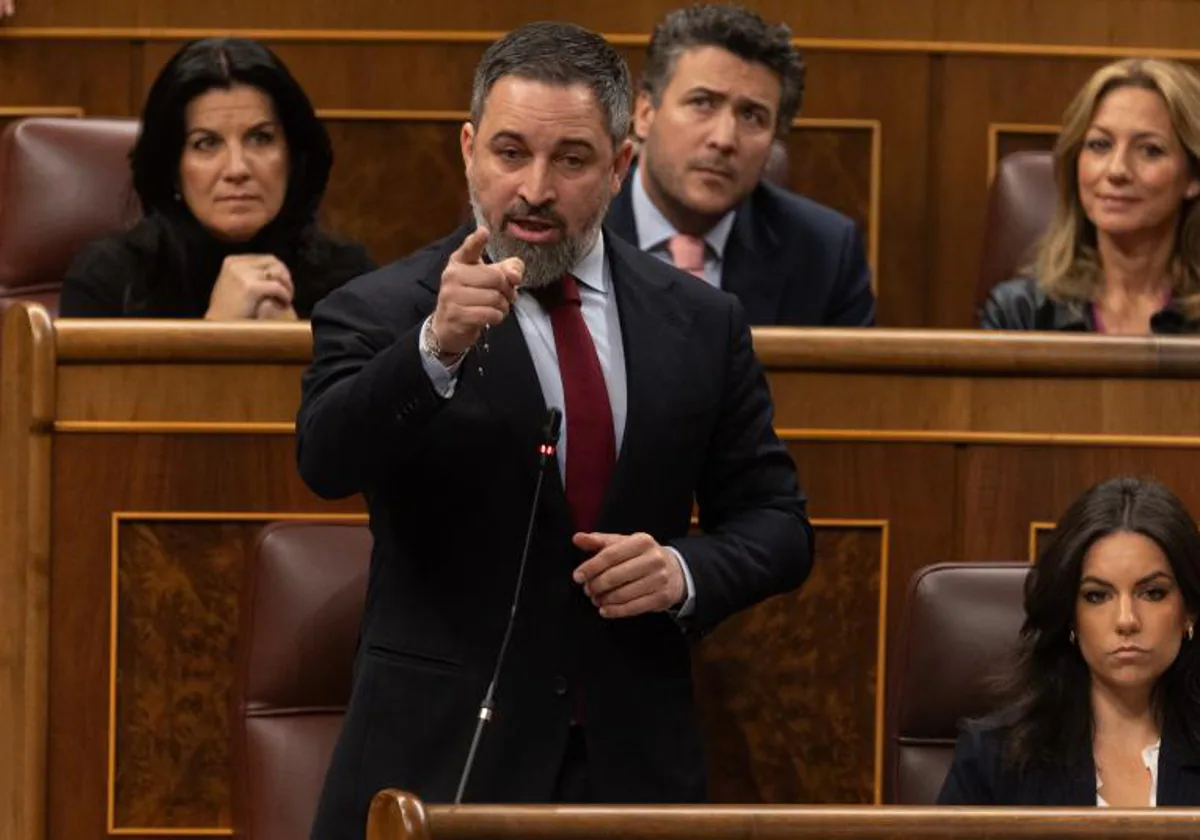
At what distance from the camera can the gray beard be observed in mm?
898

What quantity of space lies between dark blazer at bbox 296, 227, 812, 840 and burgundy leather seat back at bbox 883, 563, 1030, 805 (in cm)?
21

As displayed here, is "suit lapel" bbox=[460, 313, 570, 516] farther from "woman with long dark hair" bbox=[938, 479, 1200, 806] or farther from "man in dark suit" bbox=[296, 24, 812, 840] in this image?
"woman with long dark hair" bbox=[938, 479, 1200, 806]

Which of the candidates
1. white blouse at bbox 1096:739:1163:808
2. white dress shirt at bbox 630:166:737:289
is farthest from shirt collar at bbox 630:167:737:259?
white blouse at bbox 1096:739:1163:808

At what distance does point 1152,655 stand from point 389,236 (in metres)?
0.78

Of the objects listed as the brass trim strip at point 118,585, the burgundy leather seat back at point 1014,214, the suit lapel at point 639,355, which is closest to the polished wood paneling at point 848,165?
the burgundy leather seat back at point 1014,214

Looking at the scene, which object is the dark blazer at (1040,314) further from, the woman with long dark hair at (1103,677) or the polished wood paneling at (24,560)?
the polished wood paneling at (24,560)

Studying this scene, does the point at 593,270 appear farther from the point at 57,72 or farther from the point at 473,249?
the point at 57,72

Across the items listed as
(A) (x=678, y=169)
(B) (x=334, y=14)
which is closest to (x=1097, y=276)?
(A) (x=678, y=169)

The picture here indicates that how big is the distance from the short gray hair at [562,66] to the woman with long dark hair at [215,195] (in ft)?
1.47

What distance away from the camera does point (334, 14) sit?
169 cm

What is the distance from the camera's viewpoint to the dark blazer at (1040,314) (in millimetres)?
1393

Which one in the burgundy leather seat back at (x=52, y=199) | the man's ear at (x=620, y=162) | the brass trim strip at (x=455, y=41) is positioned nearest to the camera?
the man's ear at (x=620, y=162)

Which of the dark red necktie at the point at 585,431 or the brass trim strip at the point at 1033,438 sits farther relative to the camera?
the brass trim strip at the point at 1033,438

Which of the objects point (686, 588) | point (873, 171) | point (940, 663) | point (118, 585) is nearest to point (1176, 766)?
point (940, 663)
